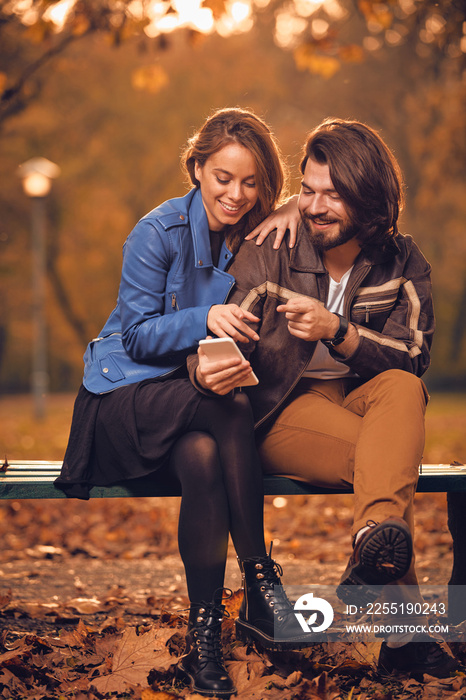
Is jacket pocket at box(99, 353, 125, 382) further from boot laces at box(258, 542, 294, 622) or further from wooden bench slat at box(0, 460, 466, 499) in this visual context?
boot laces at box(258, 542, 294, 622)

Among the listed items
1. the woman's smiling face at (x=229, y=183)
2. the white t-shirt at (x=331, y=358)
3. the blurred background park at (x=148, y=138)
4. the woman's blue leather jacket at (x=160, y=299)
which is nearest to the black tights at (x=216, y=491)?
the woman's blue leather jacket at (x=160, y=299)

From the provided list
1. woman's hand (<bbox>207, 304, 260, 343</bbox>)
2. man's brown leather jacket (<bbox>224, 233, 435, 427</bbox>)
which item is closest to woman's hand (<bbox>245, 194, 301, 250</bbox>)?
man's brown leather jacket (<bbox>224, 233, 435, 427</bbox>)

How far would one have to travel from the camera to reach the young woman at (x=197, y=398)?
9.13ft

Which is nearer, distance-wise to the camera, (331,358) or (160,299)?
(160,299)

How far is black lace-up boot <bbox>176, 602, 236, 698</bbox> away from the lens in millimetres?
2604

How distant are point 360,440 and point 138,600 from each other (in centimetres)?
168

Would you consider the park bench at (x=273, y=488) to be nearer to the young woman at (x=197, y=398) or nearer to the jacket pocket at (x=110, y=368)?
the young woman at (x=197, y=398)

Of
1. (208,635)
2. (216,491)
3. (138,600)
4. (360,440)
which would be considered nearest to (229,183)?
(360,440)

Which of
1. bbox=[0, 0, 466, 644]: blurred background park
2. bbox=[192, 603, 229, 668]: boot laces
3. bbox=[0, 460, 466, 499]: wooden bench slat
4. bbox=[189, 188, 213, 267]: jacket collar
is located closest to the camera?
bbox=[192, 603, 229, 668]: boot laces

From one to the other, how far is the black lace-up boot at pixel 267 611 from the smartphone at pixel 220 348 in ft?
2.28

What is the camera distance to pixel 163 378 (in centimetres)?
323

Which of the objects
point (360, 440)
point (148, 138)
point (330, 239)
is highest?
point (148, 138)

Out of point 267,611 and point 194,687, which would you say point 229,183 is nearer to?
point 267,611

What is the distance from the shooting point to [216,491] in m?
2.82
